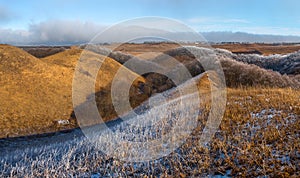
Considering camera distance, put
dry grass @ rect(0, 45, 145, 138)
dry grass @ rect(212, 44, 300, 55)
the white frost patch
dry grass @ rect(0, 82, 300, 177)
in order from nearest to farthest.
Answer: dry grass @ rect(0, 82, 300, 177) < dry grass @ rect(0, 45, 145, 138) < the white frost patch < dry grass @ rect(212, 44, 300, 55)

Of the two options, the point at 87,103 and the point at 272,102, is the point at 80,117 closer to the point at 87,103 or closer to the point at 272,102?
the point at 87,103

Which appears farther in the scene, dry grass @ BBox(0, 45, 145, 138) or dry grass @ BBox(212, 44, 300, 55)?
dry grass @ BBox(212, 44, 300, 55)

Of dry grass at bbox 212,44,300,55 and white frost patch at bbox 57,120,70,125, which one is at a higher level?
dry grass at bbox 212,44,300,55

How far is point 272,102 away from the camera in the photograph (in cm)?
1485

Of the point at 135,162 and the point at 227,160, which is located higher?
the point at 227,160

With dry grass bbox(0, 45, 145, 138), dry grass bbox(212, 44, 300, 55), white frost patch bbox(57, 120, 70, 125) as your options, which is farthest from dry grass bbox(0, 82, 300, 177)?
dry grass bbox(212, 44, 300, 55)

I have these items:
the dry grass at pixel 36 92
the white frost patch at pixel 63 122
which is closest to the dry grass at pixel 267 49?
the dry grass at pixel 36 92

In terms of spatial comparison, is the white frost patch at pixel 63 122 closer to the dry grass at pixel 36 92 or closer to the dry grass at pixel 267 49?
the dry grass at pixel 36 92

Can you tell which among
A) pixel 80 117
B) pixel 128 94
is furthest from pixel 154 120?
pixel 128 94

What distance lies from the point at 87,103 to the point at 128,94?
5953mm

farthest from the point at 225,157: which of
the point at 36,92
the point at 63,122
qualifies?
the point at 36,92

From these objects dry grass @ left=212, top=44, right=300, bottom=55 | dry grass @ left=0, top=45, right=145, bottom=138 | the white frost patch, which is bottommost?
the white frost patch

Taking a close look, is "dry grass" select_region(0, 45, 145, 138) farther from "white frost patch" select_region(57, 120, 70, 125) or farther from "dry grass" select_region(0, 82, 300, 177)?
"dry grass" select_region(0, 82, 300, 177)

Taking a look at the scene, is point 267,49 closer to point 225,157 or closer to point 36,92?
point 36,92
